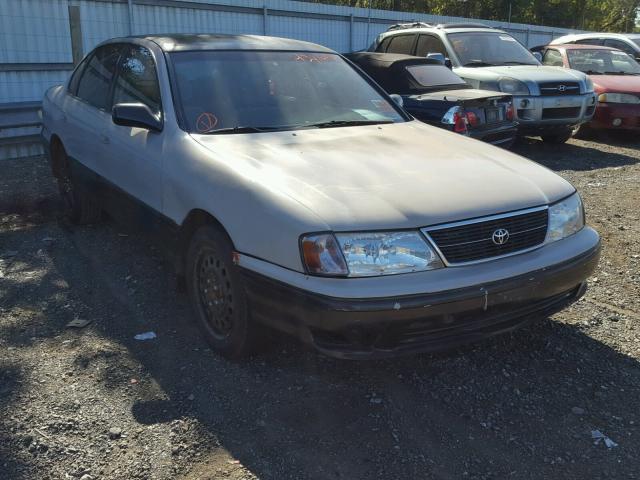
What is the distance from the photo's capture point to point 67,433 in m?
2.88

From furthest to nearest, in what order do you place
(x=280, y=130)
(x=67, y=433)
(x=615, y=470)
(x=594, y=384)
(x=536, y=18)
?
(x=536, y=18) < (x=280, y=130) < (x=594, y=384) < (x=67, y=433) < (x=615, y=470)


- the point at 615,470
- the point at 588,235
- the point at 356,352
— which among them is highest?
the point at 588,235

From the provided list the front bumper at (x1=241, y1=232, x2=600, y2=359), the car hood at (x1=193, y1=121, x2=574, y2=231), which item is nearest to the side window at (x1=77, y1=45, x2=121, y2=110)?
the car hood at (x1=193, y1=121, x2=574, y2=231)

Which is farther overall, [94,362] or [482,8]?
[482,8]

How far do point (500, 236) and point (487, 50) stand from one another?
812 centimetres

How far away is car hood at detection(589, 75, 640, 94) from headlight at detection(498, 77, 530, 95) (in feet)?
7.18

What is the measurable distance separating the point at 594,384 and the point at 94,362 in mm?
2663

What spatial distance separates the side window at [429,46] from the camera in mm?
10164

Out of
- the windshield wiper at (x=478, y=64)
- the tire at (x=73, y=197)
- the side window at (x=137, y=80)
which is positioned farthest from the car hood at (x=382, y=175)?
the windshield wiper at (x=478, y=64)

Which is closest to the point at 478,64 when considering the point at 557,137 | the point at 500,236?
the point at 557,137

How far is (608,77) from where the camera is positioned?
1118cm

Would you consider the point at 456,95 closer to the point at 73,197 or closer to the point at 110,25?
the point at 73,197

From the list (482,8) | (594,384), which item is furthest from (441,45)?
(482,8)

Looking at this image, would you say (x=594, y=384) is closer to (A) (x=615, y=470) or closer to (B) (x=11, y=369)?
(A) (x=615, y=470)
